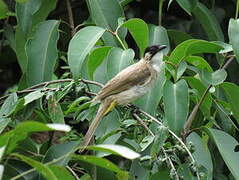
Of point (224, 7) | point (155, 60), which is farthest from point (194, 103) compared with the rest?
point (224, 7)

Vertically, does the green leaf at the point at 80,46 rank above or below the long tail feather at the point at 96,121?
above

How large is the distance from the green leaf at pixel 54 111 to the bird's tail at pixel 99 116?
0.13 metres

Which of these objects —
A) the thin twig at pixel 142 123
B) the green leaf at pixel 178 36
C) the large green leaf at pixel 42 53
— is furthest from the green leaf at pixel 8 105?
the green leaf at pixel 178 36

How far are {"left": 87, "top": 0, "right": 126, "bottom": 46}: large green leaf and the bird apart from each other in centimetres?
21

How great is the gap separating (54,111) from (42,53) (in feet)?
2.08

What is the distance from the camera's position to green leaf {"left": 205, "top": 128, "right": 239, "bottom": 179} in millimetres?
3234

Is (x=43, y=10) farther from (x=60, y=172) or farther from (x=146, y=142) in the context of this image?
(x=60, y=172)

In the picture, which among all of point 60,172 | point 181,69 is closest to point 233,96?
point 181,69

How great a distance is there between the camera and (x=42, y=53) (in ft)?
12.4

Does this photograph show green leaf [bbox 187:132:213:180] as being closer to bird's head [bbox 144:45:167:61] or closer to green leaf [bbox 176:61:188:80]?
green leaf [bbox 176:61:188:80]

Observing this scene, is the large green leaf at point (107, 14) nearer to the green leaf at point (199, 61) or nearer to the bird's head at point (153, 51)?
the bird's head at point (153, 51)

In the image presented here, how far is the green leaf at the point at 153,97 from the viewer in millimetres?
3420

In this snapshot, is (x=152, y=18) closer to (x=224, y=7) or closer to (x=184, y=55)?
(x=224, y=7)

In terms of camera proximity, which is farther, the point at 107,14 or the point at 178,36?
the point at 178,36
